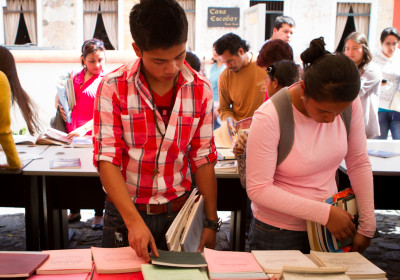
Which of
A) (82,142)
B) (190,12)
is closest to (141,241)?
(82,142)

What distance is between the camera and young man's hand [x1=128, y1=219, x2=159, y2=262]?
1191mm

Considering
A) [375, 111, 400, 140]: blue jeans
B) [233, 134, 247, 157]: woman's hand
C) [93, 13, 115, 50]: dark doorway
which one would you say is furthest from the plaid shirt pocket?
[93, 13, 115, 50]: dark doorway

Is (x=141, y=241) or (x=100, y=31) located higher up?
(x=100, y=31)

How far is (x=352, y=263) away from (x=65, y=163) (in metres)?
1.89

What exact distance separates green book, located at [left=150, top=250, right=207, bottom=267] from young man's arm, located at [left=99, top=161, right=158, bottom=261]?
0.09ft

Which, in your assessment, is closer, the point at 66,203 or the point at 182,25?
the point at 182,25

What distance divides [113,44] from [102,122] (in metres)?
10.2

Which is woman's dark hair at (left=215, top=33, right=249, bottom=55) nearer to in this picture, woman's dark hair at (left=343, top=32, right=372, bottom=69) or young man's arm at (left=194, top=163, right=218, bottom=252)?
woman's dark hair at (left=343, top=32, right=372, bottom=69)

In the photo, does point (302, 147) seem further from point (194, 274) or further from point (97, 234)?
point (97, 234)

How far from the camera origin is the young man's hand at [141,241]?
3.91 ft

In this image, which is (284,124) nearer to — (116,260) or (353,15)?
(116,260)

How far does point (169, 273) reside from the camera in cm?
113

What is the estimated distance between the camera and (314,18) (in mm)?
10141

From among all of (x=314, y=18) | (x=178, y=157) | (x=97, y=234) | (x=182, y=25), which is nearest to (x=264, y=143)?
(x=178, y=157)
